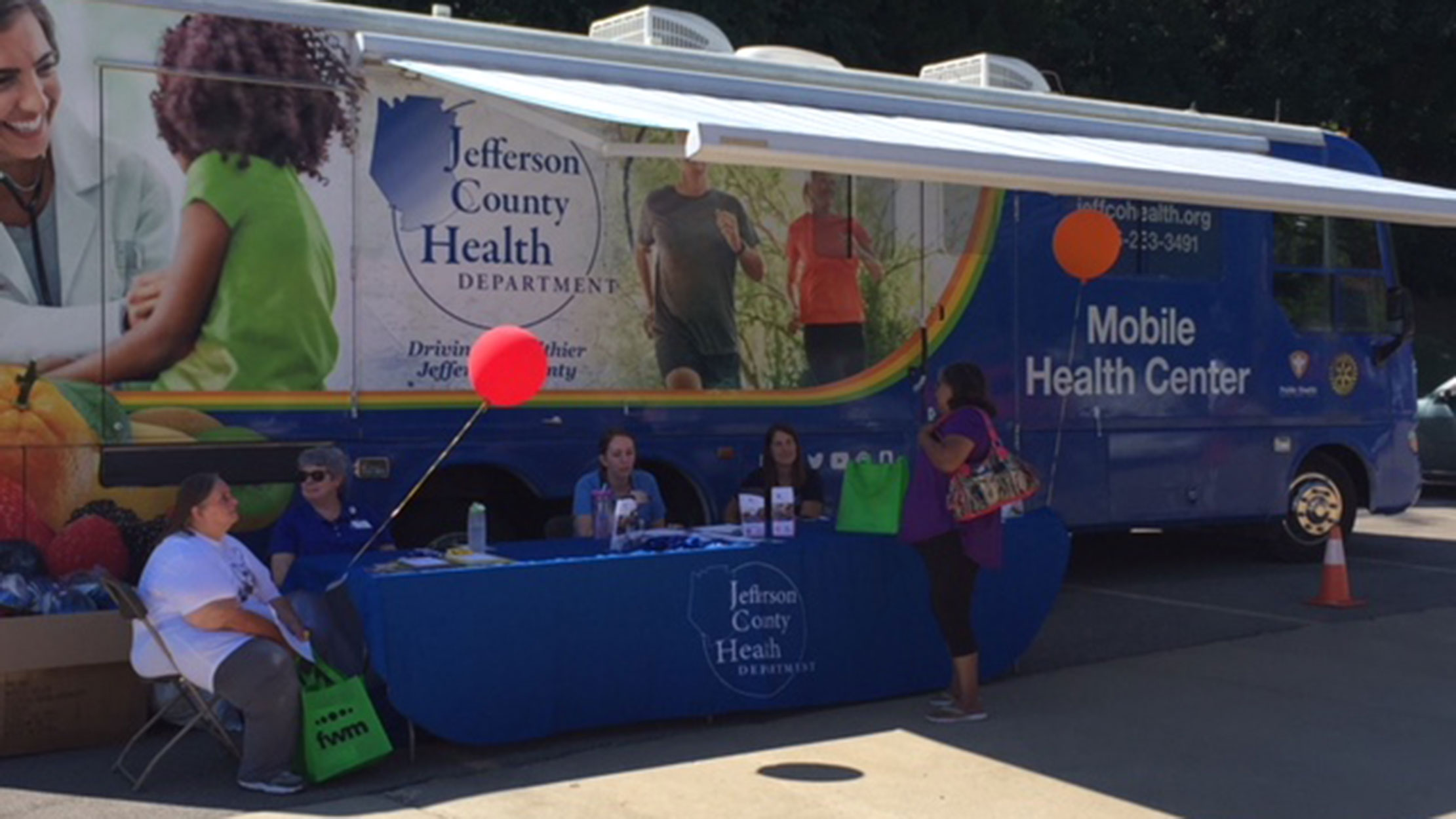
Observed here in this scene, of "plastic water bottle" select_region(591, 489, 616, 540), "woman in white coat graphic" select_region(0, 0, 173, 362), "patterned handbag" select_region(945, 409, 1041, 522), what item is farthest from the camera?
"plastic water bottle" select_region(591, 489, 616, 540)

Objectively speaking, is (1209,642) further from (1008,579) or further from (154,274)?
(154,274)

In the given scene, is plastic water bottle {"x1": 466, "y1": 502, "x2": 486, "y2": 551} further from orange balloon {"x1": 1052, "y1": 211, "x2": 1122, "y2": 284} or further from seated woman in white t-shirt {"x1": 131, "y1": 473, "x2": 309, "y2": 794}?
orange balloon {"x1": 1052, "y1": 211, "x2": 1122, "y2": 284}

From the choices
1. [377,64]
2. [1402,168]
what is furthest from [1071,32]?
[377,64]

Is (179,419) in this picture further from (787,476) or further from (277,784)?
(787,476)

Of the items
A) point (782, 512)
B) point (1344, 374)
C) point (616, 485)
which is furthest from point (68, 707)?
point (1344, 374)

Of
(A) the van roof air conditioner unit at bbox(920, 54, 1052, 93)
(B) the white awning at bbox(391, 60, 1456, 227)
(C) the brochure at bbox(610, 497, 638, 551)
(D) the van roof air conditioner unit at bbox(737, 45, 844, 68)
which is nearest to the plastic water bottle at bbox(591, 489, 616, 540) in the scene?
(C) the brochure at bbox(610, 497, 638, 551)

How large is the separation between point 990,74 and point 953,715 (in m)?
4.94

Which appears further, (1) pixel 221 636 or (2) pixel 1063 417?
(2) pixel 1063 417

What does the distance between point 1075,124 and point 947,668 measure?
13.4ft

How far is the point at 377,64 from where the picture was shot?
8.00 meters

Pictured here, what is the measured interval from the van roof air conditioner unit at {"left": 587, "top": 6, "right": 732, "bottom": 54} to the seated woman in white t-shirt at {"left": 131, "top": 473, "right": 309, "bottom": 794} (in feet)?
13.2

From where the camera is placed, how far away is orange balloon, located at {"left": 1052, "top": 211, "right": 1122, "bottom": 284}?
971 cm

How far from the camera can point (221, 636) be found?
614 centimetres

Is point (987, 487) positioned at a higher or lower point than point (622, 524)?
higher
